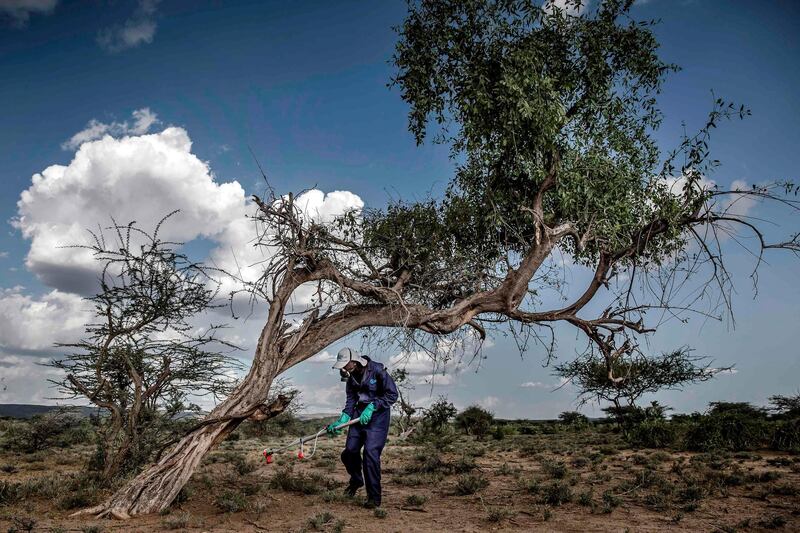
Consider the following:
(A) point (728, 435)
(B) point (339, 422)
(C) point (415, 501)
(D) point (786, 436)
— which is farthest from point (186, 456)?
(D) point (786, 436)

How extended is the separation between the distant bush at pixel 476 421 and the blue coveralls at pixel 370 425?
1714cm

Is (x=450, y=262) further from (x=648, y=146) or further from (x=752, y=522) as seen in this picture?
(x=752, y=522)

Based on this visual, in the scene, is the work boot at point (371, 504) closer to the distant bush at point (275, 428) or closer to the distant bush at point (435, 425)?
the distant bush at point (435, 425)

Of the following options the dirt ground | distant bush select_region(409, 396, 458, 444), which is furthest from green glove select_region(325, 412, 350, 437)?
distant bush select_region(409, 396, 458, 444)

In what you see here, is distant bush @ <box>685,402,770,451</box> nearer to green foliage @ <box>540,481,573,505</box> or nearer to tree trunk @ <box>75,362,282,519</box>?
green foliage @ <box>540,481,573,505</box>

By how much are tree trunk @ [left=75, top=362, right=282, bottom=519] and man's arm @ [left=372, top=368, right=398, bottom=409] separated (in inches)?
58.7

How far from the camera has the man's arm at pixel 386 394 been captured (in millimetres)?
9117

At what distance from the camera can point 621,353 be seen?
1141cm

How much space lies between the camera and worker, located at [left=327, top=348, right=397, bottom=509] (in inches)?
352

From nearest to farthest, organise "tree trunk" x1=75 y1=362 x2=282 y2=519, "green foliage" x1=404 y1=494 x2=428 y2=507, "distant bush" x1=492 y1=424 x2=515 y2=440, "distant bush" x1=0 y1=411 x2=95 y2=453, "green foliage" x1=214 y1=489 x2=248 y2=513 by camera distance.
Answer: "tree trunk" x1=75 y1=362 x2=282 y2=519
"green foliage" x1=214 y1=489 x2=248 y2=513
"green foliage" x1=404 y1=494 x2=428 y2=507
"distant bush" x1=0 y1=411 x2=95 y2=453
"distant bush" x1=492 y1=424 x2=515 y2=440

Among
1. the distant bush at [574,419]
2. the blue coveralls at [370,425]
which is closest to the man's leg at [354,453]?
the blue coveralls at [370,425]

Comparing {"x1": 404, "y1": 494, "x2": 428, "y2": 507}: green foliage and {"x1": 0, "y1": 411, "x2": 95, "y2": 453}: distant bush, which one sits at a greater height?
{"x1": 0, "y1": 411, "x2": 95, "y2": 453}: distant bush

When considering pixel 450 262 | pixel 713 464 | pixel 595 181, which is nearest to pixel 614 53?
pixel 595 181

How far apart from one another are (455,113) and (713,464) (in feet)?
33.2
